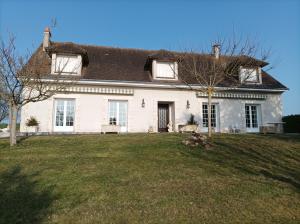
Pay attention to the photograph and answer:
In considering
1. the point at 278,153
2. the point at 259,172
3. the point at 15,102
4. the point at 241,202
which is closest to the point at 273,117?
the point at 278,153

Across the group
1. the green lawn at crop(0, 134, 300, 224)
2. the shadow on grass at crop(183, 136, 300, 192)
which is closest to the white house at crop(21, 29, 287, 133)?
the green lawn at crop(0, 134, 300, 224)

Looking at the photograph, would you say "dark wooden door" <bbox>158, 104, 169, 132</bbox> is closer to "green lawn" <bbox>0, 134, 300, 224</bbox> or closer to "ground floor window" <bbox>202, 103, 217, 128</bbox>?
"ground floor window" <bbox>202, 103, 217, 128</bbox>

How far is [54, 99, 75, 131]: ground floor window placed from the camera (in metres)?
18.4

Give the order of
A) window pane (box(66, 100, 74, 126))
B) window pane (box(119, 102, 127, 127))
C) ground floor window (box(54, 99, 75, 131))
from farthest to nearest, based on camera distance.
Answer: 1. window pane (box(119, 102, 127, 127))
2. window pane (box(66, 100, 74, 126))
3. ground floor window (box(54, 99, 75, 131))

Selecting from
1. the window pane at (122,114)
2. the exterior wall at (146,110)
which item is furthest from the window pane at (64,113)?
the window pane at (122,114)

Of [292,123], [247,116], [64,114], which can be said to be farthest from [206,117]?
[64,114]

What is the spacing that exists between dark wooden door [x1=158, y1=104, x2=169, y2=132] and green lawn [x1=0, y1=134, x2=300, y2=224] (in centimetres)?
922

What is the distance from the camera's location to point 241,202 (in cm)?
607

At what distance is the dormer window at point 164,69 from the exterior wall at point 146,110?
114 centimetres

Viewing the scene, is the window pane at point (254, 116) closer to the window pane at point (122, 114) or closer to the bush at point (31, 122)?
the window pane at point (122, 114)

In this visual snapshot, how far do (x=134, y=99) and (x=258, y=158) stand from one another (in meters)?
11.2

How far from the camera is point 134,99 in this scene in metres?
19.5

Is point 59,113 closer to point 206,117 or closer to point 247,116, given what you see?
point 206,117

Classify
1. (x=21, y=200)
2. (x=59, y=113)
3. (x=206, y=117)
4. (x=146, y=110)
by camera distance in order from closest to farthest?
(x=21, y=200)
(x=59, y=113)
(x=146, y=110)
(x=206, y=117)
